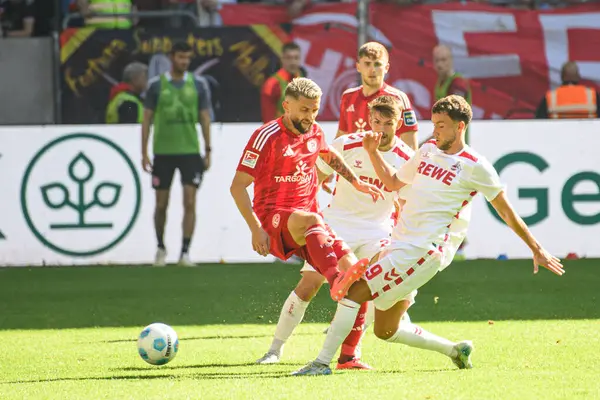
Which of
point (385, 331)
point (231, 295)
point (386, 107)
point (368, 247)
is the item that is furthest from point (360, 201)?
point (231, 295)

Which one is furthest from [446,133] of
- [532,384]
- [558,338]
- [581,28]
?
[581,28]

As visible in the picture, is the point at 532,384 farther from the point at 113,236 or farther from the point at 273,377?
the point at 113,236

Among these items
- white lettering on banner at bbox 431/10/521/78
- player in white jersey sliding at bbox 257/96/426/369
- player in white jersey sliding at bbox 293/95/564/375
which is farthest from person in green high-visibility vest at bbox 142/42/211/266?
player in white jersey sliding at bbox 293/95/564/375

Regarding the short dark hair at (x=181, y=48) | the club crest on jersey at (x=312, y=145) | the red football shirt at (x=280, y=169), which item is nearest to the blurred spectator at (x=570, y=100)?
the short dark hair at (x=181, y=48)

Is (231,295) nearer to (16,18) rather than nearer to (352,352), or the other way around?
(352,352)

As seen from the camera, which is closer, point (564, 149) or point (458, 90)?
point (564, 149)

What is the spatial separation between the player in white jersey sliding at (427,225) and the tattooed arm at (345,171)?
0.40 metres

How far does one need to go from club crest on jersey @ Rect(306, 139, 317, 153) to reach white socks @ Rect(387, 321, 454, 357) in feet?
3.89

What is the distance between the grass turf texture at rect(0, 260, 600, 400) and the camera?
659 centimetres

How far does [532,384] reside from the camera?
259 inches

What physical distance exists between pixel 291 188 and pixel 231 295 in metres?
3.79

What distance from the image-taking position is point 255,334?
9.05m

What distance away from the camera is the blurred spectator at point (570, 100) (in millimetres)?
14945

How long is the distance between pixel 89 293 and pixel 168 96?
10.7ft
